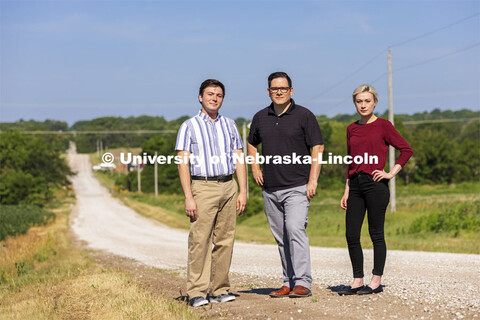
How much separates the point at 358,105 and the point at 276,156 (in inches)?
43.3

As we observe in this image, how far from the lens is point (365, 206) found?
271 inches

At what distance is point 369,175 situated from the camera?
21.9 ft

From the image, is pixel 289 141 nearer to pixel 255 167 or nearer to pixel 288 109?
pixel 288 109

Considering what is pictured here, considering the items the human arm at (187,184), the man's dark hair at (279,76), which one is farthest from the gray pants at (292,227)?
the man's dark hair at (279,76)

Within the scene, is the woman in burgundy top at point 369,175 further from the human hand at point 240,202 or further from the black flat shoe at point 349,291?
the human hand at point 240,202

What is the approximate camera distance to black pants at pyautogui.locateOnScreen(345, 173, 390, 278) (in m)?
6.71

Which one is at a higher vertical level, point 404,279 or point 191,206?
point 191,206

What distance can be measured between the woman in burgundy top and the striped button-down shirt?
1.41 m

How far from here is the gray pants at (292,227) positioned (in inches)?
262

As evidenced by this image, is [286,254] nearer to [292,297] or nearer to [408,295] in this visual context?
[292,297]

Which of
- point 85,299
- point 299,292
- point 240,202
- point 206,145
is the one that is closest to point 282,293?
point 299,292

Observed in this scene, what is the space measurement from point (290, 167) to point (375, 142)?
985 millimetres

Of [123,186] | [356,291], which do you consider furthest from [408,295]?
[123,186]

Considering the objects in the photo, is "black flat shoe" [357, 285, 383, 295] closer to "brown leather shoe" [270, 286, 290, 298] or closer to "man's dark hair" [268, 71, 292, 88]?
"brown leather shoe" [270, 286, 290, 298]
